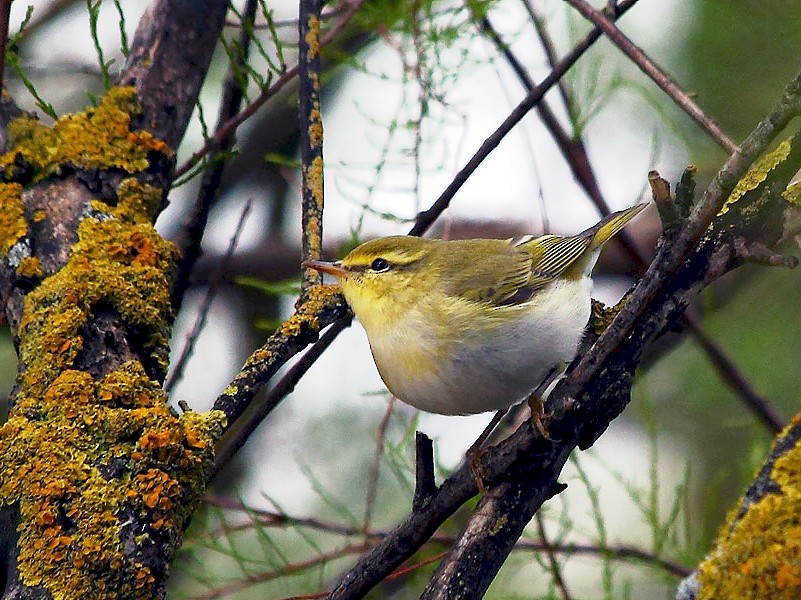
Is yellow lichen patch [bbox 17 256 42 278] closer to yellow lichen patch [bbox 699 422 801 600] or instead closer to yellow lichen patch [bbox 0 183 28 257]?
yellow lichen patch [bbox 0 183 28 257]

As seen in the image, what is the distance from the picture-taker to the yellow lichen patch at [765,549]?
1397 mm

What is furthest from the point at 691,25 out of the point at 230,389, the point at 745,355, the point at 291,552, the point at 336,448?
the point at 230,389

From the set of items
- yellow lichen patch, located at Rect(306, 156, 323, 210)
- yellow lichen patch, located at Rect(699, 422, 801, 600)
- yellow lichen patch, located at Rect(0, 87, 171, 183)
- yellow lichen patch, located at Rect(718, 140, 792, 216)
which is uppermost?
yellow lichen patch, located at Rect(0, 87, 171, 183)

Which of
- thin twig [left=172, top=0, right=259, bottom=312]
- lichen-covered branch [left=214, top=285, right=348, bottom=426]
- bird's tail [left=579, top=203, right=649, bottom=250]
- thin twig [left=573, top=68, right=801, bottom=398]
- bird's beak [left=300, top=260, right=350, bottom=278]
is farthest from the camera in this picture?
bird's tail [left=579, top=203, right=649, bottom=250]

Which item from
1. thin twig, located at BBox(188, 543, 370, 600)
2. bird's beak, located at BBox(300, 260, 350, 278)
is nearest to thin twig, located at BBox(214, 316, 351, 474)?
bird's beak, located at BBox(300, 260, 350, 278)

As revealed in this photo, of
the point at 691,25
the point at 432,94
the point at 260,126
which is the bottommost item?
the point at 432,94

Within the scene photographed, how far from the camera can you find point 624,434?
19.7 ft

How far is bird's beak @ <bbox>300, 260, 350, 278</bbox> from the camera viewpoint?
2.66 meters

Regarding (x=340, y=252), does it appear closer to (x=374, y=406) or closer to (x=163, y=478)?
(x=374, y=406)

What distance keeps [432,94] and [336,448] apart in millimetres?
2988

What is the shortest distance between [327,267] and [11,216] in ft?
3.11

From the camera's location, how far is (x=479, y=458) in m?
2.57

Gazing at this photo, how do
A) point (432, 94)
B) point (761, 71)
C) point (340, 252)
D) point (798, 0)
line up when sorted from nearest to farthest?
point (432, 94), point (340, 252), point (798, 0), point (761, 71)

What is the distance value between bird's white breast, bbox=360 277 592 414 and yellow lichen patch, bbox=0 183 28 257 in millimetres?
1175
